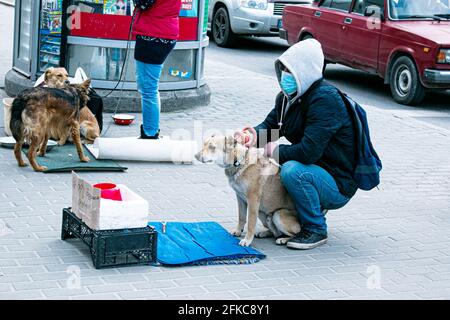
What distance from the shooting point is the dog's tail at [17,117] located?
8250 mm

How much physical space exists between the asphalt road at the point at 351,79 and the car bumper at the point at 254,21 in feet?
1.46

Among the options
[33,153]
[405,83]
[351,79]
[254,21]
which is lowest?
[33,153]

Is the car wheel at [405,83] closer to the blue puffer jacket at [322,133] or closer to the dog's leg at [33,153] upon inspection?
the dog's leg at [33,153]

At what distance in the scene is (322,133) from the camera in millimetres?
6461

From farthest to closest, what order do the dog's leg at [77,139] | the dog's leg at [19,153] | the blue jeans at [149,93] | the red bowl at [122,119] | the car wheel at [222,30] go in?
the car wheel at [222,30]
the red bowl at [122,119]
the blue jeans at [149,93]
the dog's leg at [77,139]
the dog's leg at [19,153]

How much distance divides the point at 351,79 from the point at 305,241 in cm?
950

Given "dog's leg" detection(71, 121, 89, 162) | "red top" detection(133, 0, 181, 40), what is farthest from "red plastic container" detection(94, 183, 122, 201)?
"red top" detection(133, 0, 181, 40)

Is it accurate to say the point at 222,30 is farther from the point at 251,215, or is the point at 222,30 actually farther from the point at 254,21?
the point at 251,215

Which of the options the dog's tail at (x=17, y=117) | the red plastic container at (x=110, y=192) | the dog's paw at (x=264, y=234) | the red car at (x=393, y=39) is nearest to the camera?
the red plastic container at (x=110, y=192)

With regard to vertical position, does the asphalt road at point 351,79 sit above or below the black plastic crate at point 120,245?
above

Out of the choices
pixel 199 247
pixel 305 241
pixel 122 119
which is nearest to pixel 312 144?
pixel 305 241

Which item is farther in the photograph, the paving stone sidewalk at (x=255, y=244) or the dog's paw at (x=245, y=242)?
the dog's paw at (x=245, y=242)

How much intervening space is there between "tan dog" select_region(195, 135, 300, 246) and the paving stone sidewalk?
0.57 ft

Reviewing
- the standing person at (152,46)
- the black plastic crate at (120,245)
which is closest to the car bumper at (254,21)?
the standing person at (152,46)
